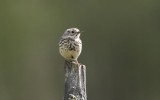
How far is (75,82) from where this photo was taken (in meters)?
10.3

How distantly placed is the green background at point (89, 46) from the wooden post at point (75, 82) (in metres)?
16.4

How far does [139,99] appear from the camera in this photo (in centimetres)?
2725

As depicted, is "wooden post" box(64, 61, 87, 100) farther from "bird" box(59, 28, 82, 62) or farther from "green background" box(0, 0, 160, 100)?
"green background" box(0, 0, 160, 100)

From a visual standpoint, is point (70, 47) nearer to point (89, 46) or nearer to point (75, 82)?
point (75, 82)

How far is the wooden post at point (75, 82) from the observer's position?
10.2m

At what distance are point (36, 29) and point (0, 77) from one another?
216 centimetres

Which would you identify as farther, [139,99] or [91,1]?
[91,1]

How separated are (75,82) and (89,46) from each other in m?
18.2

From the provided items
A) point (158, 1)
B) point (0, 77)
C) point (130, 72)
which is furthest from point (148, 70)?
point (0, 77)

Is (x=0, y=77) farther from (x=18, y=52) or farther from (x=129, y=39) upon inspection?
(x=129, y=39)

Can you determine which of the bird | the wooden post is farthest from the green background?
the wooden post

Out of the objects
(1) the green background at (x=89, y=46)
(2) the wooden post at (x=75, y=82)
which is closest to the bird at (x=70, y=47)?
(2) the wooden post at (x=75, y=82)

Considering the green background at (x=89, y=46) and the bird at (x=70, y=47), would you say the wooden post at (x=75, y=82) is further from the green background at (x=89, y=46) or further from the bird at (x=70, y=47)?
the green background at (x=89, y=46)

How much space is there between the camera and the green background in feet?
90.9
